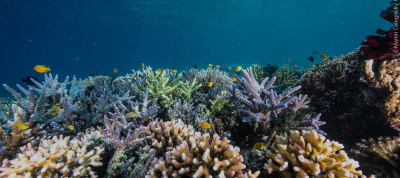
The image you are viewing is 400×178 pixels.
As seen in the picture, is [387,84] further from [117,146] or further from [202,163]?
[117,146]

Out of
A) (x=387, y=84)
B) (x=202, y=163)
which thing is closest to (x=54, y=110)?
(x=202, y=163)

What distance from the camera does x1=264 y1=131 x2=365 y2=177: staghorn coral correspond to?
5.41 ft

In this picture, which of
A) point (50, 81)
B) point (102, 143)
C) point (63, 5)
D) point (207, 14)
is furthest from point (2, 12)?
point (102, 143)

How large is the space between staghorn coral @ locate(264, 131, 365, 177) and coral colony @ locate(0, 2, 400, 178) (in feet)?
0.03

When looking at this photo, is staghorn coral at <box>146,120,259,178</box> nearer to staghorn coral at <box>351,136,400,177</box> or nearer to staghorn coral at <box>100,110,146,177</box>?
staghorn coral at <box>100,110,146,177</box>

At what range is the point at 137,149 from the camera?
243cm

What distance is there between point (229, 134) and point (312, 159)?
1339 millimetres

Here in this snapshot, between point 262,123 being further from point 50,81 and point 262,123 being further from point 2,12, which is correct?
point 2,12

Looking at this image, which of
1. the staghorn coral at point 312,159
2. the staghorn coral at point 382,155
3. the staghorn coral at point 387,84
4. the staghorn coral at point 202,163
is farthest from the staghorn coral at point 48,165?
the staghorn coral at point 387,84

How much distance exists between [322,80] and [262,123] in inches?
113

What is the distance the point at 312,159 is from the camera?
1771 millimetres

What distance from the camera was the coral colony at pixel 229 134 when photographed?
5.57ft

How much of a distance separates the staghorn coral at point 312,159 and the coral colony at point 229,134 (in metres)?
0.01

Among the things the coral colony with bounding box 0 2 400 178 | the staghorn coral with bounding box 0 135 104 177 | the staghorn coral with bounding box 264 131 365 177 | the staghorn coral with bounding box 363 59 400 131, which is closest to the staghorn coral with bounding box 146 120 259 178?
the coral colony with bounding box 0 2 400 178
